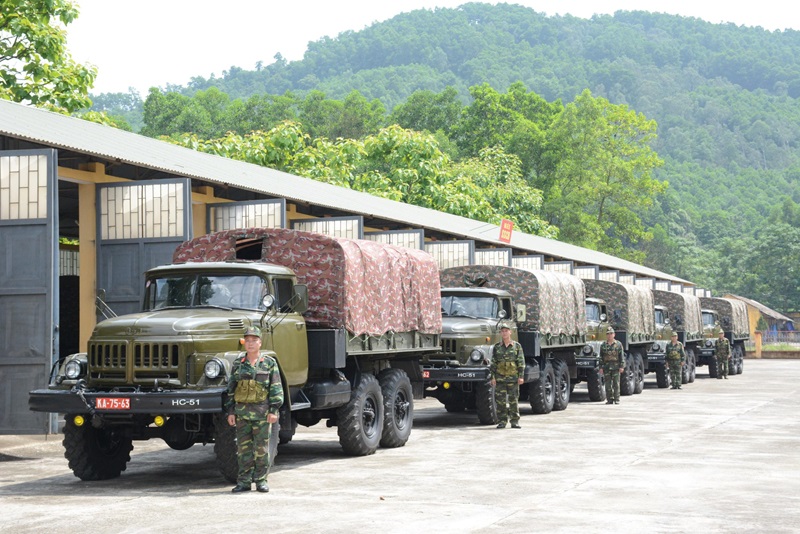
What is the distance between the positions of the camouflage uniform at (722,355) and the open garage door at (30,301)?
28.3 meters

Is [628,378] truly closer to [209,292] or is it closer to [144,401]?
[209,292]

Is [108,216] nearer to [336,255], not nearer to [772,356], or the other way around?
[336,255]

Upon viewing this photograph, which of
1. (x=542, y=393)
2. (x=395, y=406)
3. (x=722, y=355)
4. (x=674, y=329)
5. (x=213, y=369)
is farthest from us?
(x=722, y=355)

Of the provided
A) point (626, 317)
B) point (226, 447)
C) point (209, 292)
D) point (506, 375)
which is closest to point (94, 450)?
point (226, 447)

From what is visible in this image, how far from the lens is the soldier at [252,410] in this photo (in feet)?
38.2

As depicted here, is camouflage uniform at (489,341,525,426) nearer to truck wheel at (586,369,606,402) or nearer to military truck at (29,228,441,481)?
military truck at (29,228,441,481)

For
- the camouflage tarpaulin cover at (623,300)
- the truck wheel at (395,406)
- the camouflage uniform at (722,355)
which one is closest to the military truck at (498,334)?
the truck wheel at (395,406)

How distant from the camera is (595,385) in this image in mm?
27281

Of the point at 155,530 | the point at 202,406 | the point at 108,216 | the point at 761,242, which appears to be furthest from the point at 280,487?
the point at 761,242

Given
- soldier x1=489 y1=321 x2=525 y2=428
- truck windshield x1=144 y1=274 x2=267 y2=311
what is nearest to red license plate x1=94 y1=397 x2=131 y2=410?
truck windshield x1=144 y1=274 x2=267 y2=311

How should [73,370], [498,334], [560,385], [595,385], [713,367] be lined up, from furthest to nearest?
[713,367], [595,385], [560,385], [498,334], [73,370]

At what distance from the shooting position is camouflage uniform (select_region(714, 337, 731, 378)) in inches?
1578

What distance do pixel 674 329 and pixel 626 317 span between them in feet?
24.4

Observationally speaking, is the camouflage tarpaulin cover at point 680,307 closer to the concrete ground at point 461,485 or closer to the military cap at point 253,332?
the concrete ground at point 461,485
